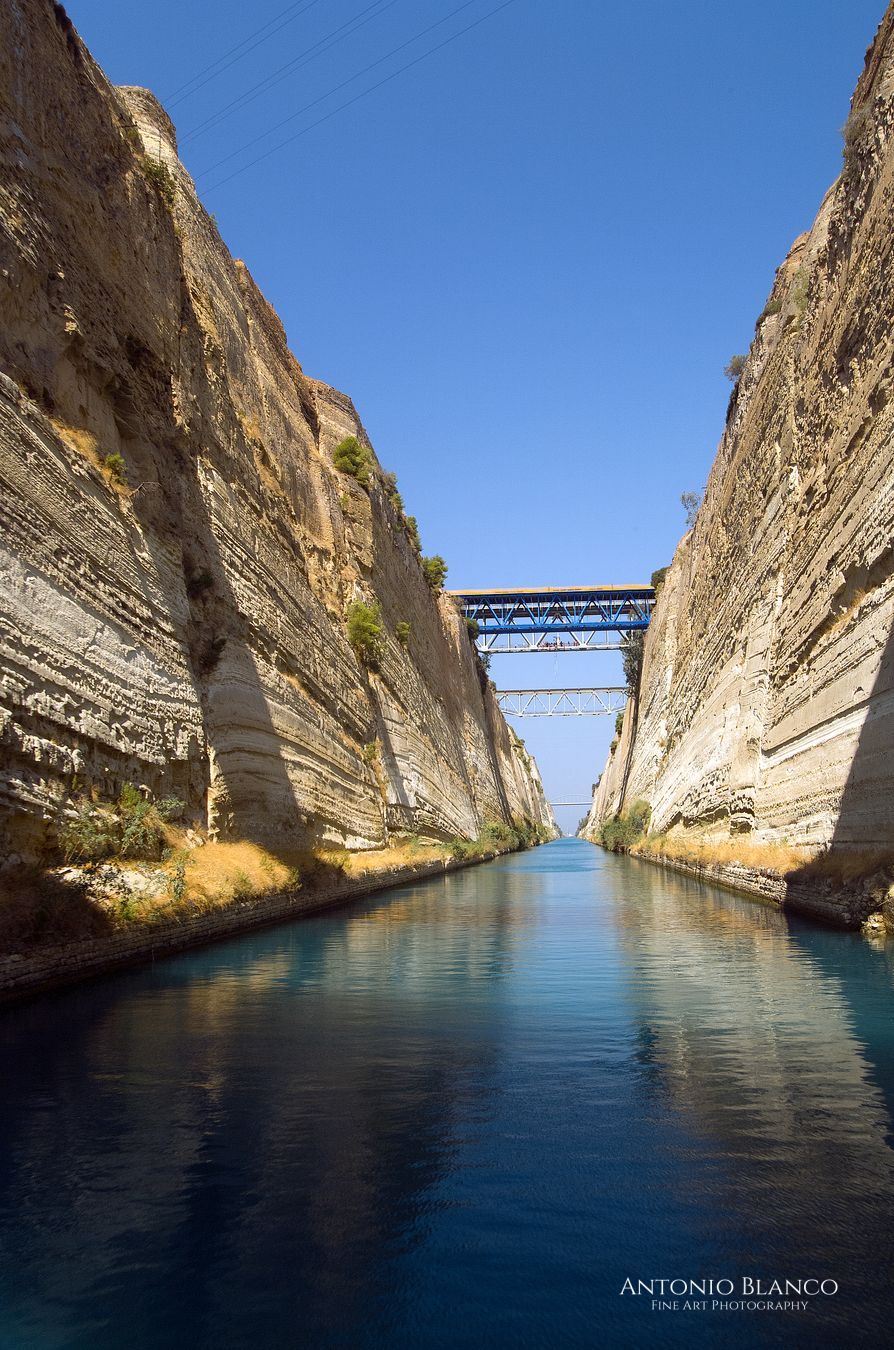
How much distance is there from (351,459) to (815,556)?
15112 millimetres

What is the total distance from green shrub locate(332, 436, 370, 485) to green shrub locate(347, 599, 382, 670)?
15.2 ft

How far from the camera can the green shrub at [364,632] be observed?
→ 2381 cm

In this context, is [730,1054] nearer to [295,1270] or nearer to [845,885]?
[295,1270]

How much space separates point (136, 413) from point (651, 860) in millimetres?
20547

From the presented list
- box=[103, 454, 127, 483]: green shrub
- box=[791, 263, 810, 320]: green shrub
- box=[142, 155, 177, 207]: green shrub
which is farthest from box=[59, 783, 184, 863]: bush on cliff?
box=[791, 263, 810, 320]: green shrub

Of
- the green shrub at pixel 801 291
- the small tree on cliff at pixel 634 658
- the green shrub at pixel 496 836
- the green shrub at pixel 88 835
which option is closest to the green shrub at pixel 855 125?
the green shrub at pixel 801 291

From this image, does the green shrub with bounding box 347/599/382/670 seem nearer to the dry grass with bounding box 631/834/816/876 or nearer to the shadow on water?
the dry grass with bounding box 631/834/816/876

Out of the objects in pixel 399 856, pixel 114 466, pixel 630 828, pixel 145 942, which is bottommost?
pixel 145 942

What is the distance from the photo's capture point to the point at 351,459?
2747cm

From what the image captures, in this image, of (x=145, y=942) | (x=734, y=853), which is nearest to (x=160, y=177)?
(x=145, y=942)

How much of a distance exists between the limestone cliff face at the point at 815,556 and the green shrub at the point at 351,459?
10544mm

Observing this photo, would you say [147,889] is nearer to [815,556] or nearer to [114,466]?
[114,466]

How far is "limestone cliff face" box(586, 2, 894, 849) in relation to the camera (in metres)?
12.2

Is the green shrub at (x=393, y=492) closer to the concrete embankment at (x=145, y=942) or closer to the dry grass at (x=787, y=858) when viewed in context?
the dry grass at (x=787, y=858)
